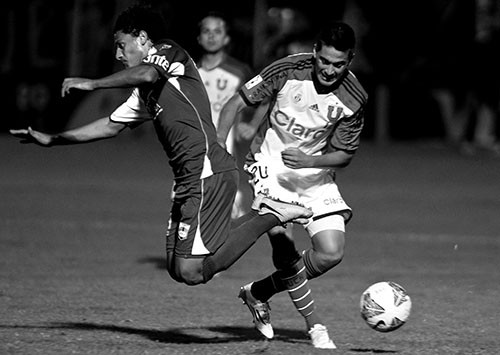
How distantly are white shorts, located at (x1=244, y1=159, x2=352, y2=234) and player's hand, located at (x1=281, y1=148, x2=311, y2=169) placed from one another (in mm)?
242

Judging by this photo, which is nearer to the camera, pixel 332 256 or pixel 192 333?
pixel 332 256

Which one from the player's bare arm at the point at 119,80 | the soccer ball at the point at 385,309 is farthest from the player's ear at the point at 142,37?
the soccer ball at the point at 385,309

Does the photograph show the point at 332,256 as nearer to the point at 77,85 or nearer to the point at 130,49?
the point at 130,49

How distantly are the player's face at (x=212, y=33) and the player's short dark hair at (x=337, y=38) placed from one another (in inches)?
133

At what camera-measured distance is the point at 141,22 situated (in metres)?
6.75

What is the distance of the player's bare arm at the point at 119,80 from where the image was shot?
6.26 m

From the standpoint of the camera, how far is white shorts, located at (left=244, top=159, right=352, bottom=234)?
24.3 feet

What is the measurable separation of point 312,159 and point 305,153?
0.20m

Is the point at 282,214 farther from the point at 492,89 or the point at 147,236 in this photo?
the point at 492,89

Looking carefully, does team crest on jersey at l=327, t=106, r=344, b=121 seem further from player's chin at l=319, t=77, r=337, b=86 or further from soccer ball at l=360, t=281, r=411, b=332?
soccer ball at l=360, t=281, r=411, b=332

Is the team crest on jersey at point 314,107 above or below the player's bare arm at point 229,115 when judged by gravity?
above

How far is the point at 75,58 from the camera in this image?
28.7m

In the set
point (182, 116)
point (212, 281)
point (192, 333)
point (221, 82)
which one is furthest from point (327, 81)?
point (221, 82)

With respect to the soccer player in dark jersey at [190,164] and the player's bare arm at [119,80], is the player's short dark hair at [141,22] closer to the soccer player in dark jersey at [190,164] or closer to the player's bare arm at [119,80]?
the soccer player in dark jersey at [190,164]
